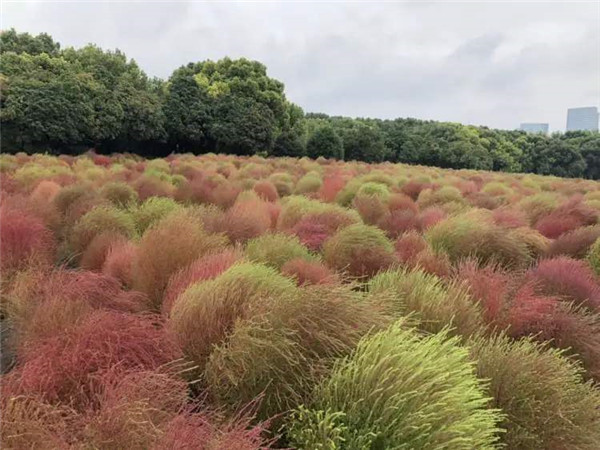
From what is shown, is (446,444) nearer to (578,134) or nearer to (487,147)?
(487,147)

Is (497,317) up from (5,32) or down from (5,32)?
down

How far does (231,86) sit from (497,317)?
3490 cm

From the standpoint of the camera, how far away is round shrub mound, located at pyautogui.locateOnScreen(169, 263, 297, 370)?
3391mm

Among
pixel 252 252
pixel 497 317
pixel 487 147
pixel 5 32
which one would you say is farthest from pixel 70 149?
pixel 487 147

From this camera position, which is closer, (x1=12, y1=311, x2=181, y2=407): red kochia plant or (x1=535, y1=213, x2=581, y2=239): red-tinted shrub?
(x1=12, y1=311, x2=181, y2=407): red kochia plant

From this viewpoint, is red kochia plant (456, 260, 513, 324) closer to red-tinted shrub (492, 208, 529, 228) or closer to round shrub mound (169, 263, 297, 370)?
round shrub mound (169, 263, 297, 370)

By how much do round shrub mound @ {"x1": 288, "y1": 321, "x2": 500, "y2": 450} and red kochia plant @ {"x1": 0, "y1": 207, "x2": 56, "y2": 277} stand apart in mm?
3918

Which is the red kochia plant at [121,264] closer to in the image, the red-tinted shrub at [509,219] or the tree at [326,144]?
the red-tinted shrub at [509,219]

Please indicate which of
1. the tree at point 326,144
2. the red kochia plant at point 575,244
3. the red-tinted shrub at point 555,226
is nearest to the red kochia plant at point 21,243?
the red kochia plant at point 575,244

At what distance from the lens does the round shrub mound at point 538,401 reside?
125 inches

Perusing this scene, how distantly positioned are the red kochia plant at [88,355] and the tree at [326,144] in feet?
129

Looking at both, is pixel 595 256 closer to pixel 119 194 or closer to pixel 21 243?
pixel 21 243

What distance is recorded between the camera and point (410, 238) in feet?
23.0

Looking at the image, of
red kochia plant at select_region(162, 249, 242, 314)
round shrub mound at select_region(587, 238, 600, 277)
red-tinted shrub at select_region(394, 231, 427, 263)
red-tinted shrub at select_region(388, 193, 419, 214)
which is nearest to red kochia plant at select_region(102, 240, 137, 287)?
red kochia plant at select_region(162, 249, 242, 314)
